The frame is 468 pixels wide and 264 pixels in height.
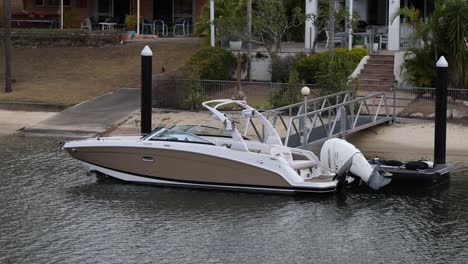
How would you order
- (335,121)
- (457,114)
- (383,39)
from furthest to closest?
(383,39) < (457,114) < (335,121)

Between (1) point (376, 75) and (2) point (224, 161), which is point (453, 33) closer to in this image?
(1) point (376, 75)

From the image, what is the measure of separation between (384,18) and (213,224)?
24.1 m

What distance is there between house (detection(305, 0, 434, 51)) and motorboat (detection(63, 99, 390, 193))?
1333cm

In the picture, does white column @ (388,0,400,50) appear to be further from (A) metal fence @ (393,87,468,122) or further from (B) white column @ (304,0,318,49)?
(A) metal fence @ (393,87,468,122)

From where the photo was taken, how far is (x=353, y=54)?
3269cm

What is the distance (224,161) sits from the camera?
66.8 ft

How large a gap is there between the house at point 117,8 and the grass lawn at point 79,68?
18.8 ft

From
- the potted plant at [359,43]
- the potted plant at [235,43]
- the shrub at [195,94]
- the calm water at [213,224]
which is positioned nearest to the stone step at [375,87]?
the potted plant at [359,43]

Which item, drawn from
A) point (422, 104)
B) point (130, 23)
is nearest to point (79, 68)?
point (130, 23)

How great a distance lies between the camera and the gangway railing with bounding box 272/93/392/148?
23156mm

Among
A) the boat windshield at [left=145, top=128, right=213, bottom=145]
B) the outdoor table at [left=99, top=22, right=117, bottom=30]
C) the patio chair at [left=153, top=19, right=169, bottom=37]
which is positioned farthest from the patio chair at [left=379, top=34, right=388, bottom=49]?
the boat windshield at [left=145, top=128, right=213, bottom=145]

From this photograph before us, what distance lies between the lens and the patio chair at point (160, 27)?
43.9 meters

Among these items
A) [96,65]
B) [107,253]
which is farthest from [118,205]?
[96,65]

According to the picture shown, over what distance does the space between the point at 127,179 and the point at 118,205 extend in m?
1.86
